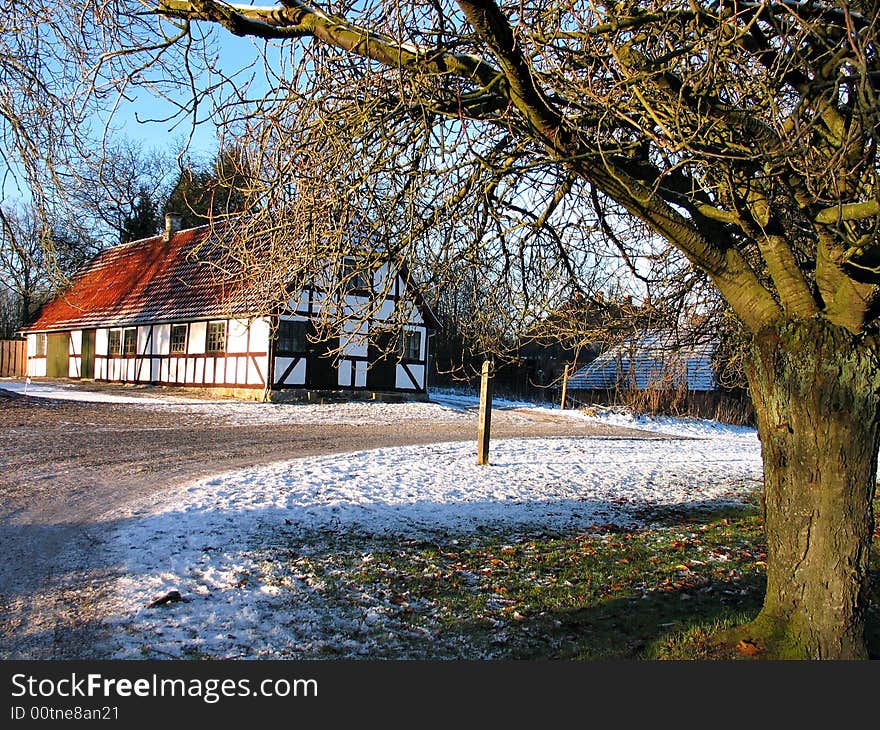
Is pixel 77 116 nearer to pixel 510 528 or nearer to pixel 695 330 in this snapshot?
pixel 510 528

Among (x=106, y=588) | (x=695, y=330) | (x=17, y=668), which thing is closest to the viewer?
(x=17, y=668)

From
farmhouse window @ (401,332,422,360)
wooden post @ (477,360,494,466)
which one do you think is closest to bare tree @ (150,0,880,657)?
wooden post @ (477,360,494,466)

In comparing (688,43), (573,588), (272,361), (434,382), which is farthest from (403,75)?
(434,382)

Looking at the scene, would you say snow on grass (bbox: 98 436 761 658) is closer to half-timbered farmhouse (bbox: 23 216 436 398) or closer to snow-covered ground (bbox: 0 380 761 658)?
snow-covered ground (bbox: 0 380 761 658)

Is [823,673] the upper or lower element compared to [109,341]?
lower

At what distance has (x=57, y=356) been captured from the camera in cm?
3111

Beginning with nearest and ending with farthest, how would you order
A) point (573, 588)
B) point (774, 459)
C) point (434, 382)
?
point (774, 459)
point (573, 588)
point (434, 382)

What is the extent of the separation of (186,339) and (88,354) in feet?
25.3

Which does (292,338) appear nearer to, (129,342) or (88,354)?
(129,342)

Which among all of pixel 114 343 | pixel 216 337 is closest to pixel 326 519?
pixel 216 337

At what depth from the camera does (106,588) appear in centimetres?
471

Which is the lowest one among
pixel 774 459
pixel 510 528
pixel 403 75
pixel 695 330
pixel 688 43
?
pixel 510 528

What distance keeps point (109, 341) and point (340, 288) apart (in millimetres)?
25279

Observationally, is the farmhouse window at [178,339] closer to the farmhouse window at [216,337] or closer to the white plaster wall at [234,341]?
the farmhouse window at [216,337]
